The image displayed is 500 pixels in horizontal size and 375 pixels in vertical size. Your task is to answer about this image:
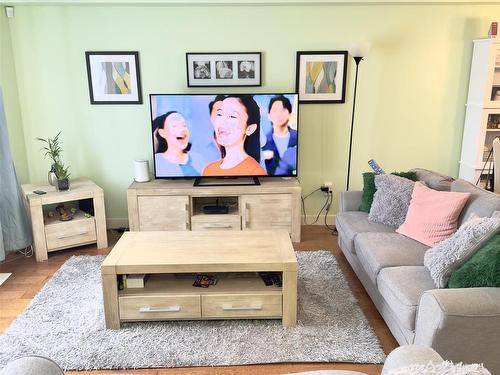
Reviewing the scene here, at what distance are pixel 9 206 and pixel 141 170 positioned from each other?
1.13 metres

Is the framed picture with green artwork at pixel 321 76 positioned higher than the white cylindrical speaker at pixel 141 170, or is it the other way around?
the framed picture with green artwork at pixel 321 76

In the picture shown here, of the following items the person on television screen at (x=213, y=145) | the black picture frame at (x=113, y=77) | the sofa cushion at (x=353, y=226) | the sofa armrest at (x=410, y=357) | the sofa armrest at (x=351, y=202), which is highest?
the black picture frame at (x=113, y=77)

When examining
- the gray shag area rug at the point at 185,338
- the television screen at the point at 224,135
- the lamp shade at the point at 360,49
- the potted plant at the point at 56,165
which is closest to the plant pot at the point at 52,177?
the potted plant at the point at 56,165

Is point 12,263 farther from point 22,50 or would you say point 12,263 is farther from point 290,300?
point 290,300

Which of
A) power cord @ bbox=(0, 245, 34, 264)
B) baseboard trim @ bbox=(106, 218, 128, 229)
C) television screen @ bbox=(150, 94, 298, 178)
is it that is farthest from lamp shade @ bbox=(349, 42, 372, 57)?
power cord @ bbox=(0, 245, 34, 264)

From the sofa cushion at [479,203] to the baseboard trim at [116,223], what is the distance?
3.06 m

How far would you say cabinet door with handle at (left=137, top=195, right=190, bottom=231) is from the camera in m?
3.98

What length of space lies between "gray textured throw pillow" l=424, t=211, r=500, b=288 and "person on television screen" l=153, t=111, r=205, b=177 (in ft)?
7.73

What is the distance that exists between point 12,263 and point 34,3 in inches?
88.4

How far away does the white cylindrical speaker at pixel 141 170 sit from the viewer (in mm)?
4133

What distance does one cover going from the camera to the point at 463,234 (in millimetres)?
2309

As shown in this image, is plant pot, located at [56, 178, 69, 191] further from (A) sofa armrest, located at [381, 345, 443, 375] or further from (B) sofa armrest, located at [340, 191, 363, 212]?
(A) sofa armrest, located at [381, 345, 443, 375]

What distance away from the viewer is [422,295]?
2152 millimetres

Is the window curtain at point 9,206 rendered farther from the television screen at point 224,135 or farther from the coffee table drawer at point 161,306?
the coffee table drawer at point 161,306
